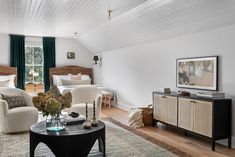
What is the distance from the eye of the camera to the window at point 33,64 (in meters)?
9.05

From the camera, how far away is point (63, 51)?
9508mm

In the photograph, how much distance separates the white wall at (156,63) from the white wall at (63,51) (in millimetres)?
818

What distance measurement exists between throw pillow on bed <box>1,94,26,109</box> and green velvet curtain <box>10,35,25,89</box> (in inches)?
151

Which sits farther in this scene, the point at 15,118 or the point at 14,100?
the point at 14,100

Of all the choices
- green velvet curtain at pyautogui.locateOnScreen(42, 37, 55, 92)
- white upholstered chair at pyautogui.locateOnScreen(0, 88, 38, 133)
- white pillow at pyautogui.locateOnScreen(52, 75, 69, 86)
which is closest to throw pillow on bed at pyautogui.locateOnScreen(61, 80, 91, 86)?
white pillow at pyautogui.locateOnScreen(52, 75, 69, 86)

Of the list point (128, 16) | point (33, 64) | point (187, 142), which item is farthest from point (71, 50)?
point (187, 142)

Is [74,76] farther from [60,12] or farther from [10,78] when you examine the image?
[60,12]

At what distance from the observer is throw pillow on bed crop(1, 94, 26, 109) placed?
15.9 feet

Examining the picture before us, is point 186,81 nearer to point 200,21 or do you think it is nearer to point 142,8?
point 200,21

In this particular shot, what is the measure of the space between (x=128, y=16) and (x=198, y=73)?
1976 mm

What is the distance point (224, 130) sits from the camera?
3926 mm

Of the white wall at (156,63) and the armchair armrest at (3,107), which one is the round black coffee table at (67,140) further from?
the white wall at (156,63)

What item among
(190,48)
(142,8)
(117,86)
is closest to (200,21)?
(190,48)

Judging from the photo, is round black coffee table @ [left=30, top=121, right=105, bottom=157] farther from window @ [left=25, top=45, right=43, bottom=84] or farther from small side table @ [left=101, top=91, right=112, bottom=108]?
window @ [left=25, top=45, right=43, bottom=84]
